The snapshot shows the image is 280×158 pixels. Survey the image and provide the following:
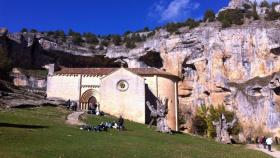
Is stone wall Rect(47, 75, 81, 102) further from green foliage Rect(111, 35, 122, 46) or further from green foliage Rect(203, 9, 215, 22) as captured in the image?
green foliage Rect(203, 9, 215, 22)

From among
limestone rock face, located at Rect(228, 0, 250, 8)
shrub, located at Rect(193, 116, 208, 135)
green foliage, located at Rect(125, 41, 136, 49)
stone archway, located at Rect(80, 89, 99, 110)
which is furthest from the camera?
limestone rock face, located at Rect(228, 0, 250, 8)

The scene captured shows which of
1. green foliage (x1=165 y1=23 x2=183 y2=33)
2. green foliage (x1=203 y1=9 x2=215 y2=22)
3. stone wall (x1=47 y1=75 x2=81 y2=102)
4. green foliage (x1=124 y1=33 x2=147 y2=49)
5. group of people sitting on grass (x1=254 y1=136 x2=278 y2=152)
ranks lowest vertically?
group of people sitting on grass (x1=254 y1=136 x2=278 y2=152)

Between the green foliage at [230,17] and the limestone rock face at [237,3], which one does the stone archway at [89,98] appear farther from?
the limestone rock face at [237,3]

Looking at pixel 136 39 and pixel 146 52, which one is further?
pixel 136 39

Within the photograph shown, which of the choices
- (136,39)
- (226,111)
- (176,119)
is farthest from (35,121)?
(136,39)

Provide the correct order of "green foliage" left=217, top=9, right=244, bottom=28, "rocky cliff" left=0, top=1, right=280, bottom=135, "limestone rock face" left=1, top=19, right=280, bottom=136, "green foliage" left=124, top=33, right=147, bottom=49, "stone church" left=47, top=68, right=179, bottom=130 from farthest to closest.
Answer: "green foliage" left=124, top=33, right=147, bottom=49 → "green foliage" left=217, top=9, right=244, bottom=28 → "rocky cliff" left=0, top=1, right=280, bottom=135 → "limestone rock face" left=1, top=19, right=280, bottom=136 → "stone church" left=47, top=68, right=179, bottom=130

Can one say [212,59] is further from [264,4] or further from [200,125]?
[264,4]

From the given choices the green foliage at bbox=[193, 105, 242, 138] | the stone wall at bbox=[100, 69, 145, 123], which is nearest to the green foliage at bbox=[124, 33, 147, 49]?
the green foliage at bbox=[193, 105, 242, 138]

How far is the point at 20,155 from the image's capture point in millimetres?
17875

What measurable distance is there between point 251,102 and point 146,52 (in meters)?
24.7

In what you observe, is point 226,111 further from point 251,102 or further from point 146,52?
point 146,52

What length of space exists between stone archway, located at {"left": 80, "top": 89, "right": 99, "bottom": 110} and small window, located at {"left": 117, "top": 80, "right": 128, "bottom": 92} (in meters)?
5.85

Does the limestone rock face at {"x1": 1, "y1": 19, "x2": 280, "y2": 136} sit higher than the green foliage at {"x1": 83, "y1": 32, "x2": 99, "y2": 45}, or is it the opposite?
the green foliage at {"x1": 83, "y1": 32, "x2": 99, "y2": 45}

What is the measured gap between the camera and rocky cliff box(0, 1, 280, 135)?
236ft
